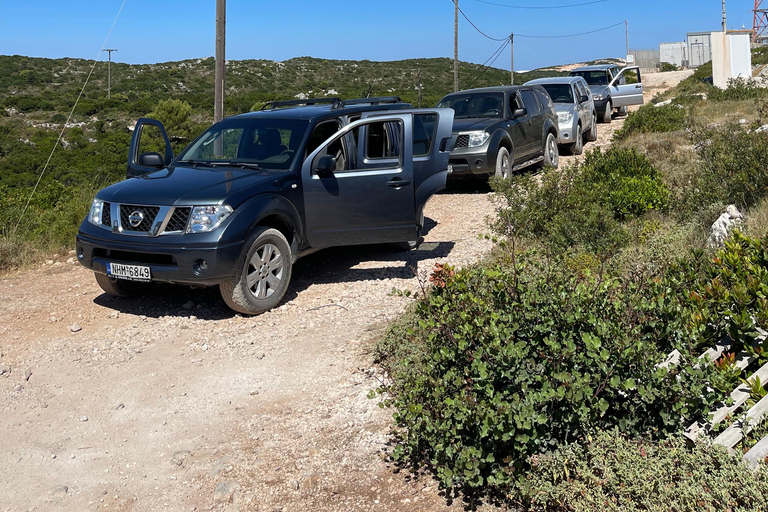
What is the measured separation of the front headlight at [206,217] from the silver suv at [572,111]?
11.6 meters

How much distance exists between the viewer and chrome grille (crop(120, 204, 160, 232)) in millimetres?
6531

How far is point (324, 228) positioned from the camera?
290 inches

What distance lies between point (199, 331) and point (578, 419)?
384 centimetres

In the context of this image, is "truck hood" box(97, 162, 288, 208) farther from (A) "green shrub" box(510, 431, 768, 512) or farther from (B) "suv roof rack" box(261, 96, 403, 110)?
(A) "green shrub" box(510, 431, 768, 512)

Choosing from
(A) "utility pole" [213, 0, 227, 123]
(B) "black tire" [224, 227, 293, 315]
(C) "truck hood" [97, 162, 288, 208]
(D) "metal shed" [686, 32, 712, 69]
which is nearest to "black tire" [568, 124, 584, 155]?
(A) "utility pole" [213, 0, 227, 123]

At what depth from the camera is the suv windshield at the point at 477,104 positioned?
13.2m

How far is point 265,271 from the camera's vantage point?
6828 millimetres

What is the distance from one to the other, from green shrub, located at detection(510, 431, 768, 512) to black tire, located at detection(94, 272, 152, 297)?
4.80m

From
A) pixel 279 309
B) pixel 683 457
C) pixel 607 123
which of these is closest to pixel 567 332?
pixel 683 457

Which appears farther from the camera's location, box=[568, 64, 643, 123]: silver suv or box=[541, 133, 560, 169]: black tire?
box=[568, 64, 643, 123]: silver suv

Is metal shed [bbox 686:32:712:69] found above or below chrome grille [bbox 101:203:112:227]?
above

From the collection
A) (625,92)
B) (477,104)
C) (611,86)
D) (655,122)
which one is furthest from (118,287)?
(625,92)

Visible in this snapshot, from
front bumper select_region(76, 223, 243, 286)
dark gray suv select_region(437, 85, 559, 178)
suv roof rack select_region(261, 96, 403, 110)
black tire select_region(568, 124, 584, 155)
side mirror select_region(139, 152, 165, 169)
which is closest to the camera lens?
front bumper select_region(76, 223, 243, 286)

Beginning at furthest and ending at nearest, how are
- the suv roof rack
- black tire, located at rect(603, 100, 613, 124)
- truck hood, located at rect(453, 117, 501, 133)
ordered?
black tire, located at rect(603, 100, 613, 124) < truck hood, located at rect(453, 117, 501, 133) < the suv roof rack
